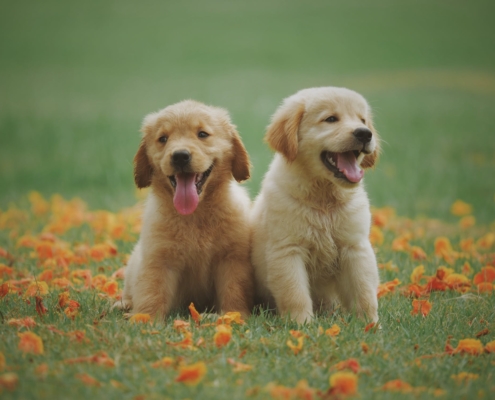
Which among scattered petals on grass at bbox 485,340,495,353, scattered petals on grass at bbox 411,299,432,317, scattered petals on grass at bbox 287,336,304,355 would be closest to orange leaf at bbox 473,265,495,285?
scattered petals on grass at bbox 411,299,432,317

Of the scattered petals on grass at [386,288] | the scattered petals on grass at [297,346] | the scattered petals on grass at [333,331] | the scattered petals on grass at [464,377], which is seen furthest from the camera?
the scattered petals on grass at [386,288]

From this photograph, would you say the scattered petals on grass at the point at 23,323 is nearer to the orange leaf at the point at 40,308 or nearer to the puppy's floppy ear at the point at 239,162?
the orange leaf at the point at 40,308

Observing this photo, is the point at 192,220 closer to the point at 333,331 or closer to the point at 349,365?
the point at 333,331

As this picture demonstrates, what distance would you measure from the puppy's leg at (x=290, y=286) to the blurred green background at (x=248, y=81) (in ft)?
13.6

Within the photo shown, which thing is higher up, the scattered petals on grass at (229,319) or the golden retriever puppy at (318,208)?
the golden retriever puppy at (318,208)

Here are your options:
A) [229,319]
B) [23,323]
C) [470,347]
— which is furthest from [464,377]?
[23,323]

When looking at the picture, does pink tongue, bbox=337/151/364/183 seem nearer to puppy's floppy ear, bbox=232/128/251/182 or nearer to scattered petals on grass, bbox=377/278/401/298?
puppy's floppy ear, bbox=232/128/251/182

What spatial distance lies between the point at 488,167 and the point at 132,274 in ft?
22.9

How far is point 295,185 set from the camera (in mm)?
4027

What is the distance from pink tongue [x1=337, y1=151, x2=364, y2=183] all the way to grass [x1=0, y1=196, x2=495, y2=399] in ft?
2.64

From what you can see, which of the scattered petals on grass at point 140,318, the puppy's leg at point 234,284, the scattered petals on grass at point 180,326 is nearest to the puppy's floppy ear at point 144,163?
the puppy's leg at point 234,284

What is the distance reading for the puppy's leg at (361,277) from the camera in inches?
156

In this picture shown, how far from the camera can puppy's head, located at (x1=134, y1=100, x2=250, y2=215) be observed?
13.1 ft

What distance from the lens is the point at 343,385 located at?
2744 millimetres
